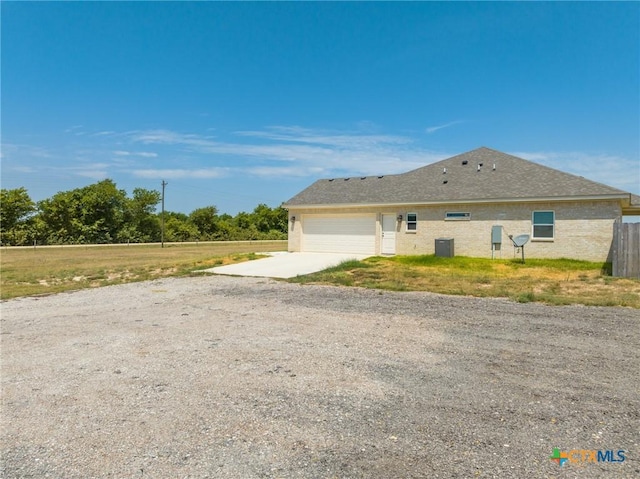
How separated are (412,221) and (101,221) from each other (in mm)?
36274

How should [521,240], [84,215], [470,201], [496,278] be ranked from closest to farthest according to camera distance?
1. [496,278]
2. [521,240]
3. [470,201]
4. [84,215]

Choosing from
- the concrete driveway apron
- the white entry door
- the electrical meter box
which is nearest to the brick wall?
the white entry door

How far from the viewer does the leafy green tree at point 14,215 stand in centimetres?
3731

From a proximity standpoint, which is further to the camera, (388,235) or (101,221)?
(101,221)

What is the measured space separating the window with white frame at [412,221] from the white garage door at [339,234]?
180 cm

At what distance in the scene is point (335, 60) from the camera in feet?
63.2

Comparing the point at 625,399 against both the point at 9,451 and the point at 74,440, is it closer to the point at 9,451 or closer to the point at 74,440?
the point at 74,440

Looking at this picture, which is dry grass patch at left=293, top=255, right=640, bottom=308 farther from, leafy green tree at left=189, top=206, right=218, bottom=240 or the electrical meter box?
leafy green tree at left=189, top=206, right=218, bottom=240

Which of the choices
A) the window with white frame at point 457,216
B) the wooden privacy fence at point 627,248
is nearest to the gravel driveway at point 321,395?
the wooden privacy fence at point 627,248

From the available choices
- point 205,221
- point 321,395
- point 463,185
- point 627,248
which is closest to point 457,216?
point 463,185

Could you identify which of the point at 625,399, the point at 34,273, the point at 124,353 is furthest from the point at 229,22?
the point at 625,399

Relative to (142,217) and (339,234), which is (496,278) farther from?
(142,217)

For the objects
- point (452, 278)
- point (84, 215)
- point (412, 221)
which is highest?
point (84, 215)

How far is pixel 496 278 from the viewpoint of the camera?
1200 cm
